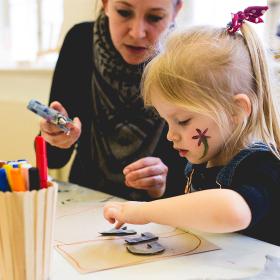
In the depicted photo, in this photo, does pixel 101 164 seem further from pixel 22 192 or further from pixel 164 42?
pixel 22 192

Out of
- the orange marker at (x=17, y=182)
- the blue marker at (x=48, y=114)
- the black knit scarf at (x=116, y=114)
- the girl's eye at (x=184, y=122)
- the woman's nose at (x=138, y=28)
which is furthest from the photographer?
the black knit scarf at (x=116, y=114)

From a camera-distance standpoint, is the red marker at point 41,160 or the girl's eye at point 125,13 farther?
the girl's eye at point 125,13

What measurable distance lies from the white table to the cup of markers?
0.06 meters

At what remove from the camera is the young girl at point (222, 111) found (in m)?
0.62

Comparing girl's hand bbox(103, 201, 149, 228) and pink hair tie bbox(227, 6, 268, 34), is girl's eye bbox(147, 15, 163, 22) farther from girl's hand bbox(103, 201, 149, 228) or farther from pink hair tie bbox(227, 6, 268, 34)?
girl's hand bbox(103, 201, 149, 228)

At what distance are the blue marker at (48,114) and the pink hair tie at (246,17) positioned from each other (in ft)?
1.21

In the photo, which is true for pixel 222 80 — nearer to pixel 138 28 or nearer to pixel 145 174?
pixel 145 174

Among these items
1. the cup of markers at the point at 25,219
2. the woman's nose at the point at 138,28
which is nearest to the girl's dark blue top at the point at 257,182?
the cup of markers at the point at 25,219

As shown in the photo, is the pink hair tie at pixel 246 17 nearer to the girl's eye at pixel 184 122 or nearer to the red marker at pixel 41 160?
the girl's eye at pixel 184 122

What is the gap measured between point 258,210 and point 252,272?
3.4 inches

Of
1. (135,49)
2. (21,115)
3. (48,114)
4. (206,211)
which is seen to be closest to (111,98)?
(135,49)

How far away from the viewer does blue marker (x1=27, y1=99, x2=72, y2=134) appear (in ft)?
2.75

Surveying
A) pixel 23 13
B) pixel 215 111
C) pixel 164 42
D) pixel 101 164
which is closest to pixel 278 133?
pixel 215 111

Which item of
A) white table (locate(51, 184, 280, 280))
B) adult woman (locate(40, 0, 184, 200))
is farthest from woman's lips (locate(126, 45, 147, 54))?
white table (locate(51, 184, 280, 280))
